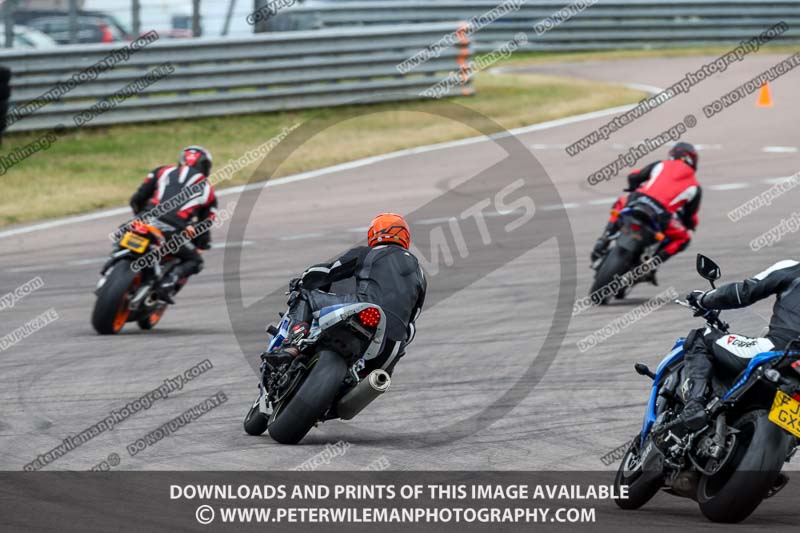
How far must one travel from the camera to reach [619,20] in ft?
115

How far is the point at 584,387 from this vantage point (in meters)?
10.5

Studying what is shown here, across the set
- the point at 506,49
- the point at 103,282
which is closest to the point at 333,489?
the point at 103,282

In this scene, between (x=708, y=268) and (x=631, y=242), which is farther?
(x=631, y=242)

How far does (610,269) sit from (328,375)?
20.6 feet

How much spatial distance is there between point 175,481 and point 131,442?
1122 millimetres

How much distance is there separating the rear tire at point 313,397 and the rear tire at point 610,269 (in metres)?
6.06

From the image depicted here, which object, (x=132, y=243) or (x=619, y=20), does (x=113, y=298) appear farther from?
(x=619, y=20)

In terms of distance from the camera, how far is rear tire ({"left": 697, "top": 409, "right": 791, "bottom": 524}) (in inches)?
259

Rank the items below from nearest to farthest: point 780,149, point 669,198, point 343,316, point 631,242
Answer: point 343,316, point 631,242, point 669,198, point 780,149

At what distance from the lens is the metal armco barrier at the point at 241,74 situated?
2248 cm

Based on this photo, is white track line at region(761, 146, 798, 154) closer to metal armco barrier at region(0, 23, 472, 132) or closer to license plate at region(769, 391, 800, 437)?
metal armco barrier at region(0, 23, 472, 132)

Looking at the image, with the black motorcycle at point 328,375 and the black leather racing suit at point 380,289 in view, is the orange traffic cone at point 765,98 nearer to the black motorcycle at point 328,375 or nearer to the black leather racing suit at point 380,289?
the black leather racing suit at point 380,289

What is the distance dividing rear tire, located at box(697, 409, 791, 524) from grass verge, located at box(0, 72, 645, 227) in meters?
13.8

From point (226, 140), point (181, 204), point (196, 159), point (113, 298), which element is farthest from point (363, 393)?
point (226, 140)
